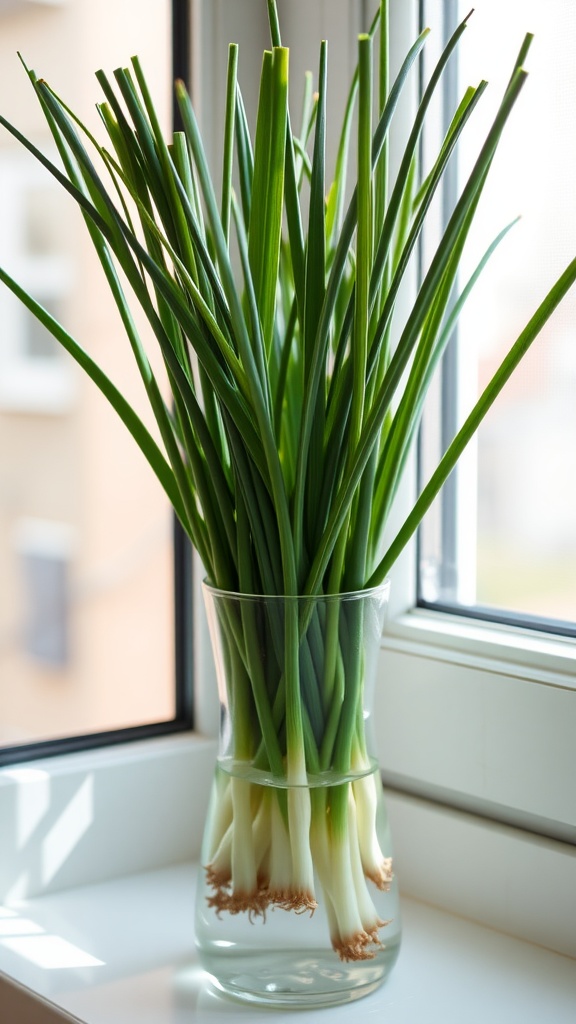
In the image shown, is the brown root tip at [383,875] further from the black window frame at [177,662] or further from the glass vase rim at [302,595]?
the black window frame at [177,662]

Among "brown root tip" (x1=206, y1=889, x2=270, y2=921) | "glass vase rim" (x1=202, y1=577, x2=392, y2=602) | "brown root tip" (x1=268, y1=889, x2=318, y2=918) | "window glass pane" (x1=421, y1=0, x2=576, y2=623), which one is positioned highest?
"window glass pane" (x1=421, y1=0, x2=576, y2=623)

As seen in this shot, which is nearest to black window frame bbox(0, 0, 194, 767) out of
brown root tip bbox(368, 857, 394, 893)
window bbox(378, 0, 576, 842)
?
window bbox(378, 0, 576, 842)

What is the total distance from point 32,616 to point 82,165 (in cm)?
42

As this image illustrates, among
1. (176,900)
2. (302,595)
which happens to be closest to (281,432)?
(302,595)

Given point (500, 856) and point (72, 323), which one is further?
point (72, 323)

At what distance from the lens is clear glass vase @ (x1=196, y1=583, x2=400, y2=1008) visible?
0.56 m

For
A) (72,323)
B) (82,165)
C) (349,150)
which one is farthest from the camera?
(72,323)

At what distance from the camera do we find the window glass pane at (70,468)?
31.7 inches

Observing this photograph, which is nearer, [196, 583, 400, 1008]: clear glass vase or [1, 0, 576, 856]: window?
[196, 583, 400, 1008]: clear glass vase

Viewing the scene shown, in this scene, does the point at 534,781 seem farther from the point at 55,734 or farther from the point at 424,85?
the point at 424,85

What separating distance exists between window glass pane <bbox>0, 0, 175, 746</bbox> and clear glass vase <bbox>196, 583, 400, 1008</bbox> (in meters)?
0.26

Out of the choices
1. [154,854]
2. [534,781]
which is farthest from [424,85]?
[154,854]

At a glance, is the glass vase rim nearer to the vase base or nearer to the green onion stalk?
the green onion stalk

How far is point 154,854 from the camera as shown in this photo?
32.0 inches
